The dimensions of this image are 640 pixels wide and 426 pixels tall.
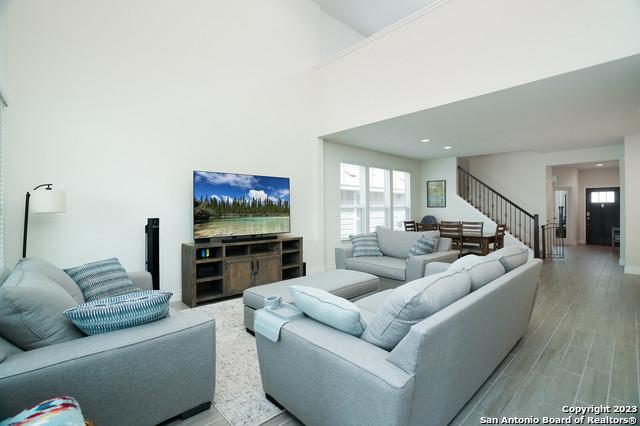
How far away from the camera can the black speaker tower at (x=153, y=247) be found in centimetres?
358

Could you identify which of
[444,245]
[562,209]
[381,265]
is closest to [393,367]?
[381,265]

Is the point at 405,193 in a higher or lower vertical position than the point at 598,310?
higher

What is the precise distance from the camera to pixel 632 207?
542cm

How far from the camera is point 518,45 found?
10.8 feet

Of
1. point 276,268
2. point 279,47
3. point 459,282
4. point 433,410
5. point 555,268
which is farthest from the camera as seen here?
point 555,268

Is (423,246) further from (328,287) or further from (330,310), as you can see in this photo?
(330,310)

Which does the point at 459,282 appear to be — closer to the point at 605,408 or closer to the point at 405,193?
the point at 605,408

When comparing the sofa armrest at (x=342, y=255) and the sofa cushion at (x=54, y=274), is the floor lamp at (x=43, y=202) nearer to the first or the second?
the sofa cushion at (x=54, y=274)

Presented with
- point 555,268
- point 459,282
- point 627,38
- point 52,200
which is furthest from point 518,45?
point 52,200

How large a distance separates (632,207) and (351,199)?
5083mm

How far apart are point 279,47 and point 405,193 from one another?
4728 mm

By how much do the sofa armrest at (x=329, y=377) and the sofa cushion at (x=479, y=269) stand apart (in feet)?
2.76

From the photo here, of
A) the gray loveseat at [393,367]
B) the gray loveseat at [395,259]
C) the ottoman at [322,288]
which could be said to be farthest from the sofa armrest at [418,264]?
the gray loveseat at [393,367]

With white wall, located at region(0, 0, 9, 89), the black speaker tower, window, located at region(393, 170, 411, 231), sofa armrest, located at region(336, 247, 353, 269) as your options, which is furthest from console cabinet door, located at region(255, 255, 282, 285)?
window, located at region(393, 170, 411, 231)
